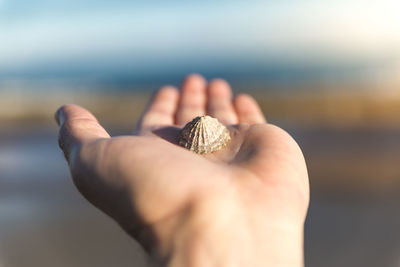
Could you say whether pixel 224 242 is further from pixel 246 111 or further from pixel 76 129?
pixel 246 111

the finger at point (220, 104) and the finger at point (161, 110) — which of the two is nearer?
the finger at point (161, 110)

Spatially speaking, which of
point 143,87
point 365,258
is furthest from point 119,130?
point 143,87

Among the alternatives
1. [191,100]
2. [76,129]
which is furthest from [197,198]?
[191,100]

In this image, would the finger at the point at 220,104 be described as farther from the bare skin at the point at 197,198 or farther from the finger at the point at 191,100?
the bare skin at the point at 197,198

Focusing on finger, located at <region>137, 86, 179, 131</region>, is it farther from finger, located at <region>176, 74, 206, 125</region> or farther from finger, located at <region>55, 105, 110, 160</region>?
finger, located at <region>55, 105, 110, 160</region>

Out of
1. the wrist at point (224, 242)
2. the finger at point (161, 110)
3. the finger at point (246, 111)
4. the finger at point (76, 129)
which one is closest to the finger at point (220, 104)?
the finger at point (246, 111)

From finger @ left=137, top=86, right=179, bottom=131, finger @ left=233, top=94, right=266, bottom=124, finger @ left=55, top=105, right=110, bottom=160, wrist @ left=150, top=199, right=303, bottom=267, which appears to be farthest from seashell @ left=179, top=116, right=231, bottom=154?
→ finger @ left=233, top=94, right=266, bottom=124
